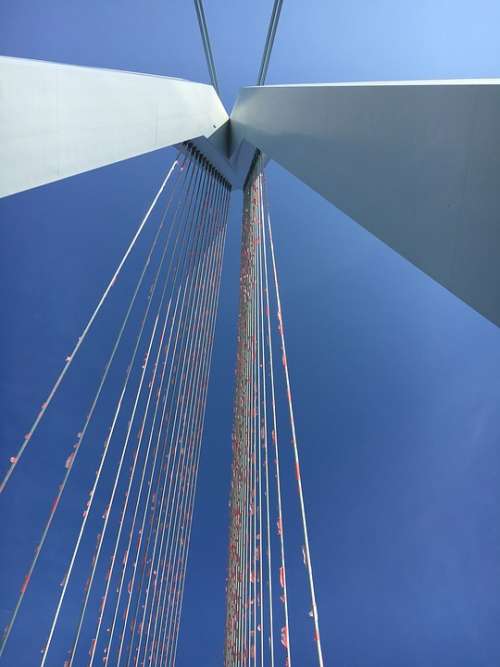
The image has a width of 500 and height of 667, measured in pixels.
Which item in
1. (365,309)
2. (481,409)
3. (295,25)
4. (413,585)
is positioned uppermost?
(295,25)

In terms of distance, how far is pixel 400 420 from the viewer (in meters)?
9.52

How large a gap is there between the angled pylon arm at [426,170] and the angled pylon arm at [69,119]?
857 millimetres

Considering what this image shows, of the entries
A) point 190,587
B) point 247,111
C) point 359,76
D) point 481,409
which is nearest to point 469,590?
point 481,409

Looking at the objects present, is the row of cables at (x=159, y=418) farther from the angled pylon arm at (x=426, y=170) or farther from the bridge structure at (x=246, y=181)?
the angled pylon arm at (x=426, y=170)

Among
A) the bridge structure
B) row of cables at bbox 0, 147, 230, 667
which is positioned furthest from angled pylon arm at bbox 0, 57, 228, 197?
row of cables at bbox 0, 147, 230, 667

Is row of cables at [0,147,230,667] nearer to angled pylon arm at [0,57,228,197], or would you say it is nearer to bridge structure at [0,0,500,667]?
bridge structure at [0,0,500,667]

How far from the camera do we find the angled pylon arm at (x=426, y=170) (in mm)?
1008

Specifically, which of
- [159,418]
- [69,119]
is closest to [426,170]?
[69,119]

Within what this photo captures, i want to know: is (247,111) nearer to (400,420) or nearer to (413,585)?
(400,420)

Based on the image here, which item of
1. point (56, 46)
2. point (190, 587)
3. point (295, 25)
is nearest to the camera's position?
point (295, 25)

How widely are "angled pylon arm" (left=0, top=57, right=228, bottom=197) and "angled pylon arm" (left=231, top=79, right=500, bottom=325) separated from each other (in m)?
0.86

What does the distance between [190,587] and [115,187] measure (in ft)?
24.0

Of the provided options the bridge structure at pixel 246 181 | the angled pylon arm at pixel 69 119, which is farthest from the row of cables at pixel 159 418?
the angled pylon arm at pixel 69 119

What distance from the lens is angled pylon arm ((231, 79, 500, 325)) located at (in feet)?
3.31
